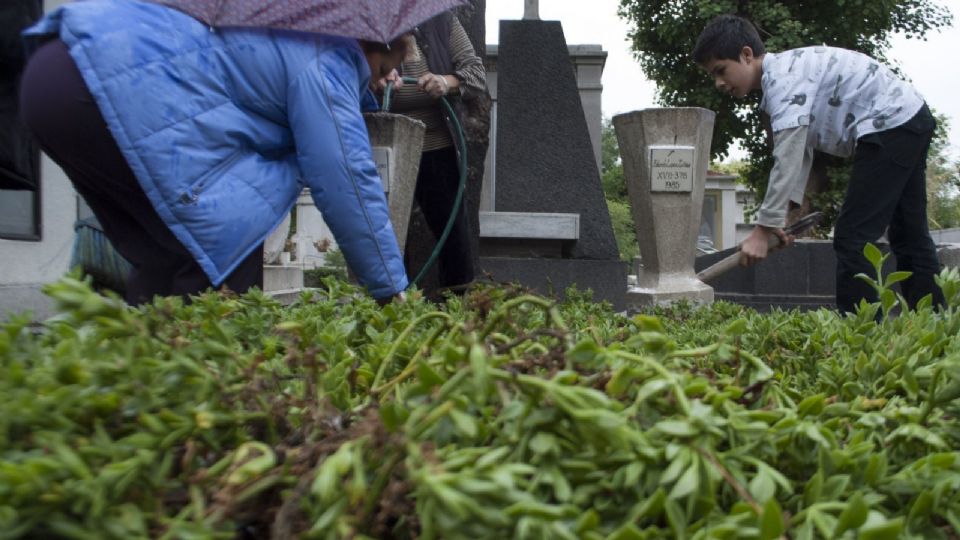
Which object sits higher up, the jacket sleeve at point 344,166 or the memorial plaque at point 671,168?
the memorial plaque at point 671,168

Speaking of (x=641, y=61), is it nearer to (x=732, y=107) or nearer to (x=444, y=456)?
(x=732, y=107)

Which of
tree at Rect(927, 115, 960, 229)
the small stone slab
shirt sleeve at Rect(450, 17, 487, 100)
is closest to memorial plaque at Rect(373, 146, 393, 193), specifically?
shirt sleeve at Rect(450, 17, 487, 100)

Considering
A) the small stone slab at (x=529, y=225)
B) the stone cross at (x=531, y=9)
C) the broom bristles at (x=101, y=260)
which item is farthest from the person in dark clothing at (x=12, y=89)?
the stone cross at (x=531, y=9)

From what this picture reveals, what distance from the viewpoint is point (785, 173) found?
4.45m

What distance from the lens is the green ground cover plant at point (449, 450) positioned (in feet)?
1.76

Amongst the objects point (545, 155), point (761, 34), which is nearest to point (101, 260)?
point (545, 155)

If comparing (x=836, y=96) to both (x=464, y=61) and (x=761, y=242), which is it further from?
(x=464, y=61)

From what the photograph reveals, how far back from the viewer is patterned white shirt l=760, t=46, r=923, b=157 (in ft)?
14.0

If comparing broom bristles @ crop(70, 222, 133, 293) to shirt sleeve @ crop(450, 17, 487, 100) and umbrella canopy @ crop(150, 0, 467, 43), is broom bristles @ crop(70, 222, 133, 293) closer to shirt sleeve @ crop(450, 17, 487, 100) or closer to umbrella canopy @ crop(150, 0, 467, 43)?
umbrella canopy @ crop(150, 0, 467, 43)

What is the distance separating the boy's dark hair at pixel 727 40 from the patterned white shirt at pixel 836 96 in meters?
0.21

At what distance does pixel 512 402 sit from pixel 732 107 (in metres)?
22.0

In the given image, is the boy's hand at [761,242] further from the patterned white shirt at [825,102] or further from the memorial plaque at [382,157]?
the memorial plaque at [382,157]

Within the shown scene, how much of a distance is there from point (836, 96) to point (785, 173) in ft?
1.46

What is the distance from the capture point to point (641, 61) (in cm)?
2273
